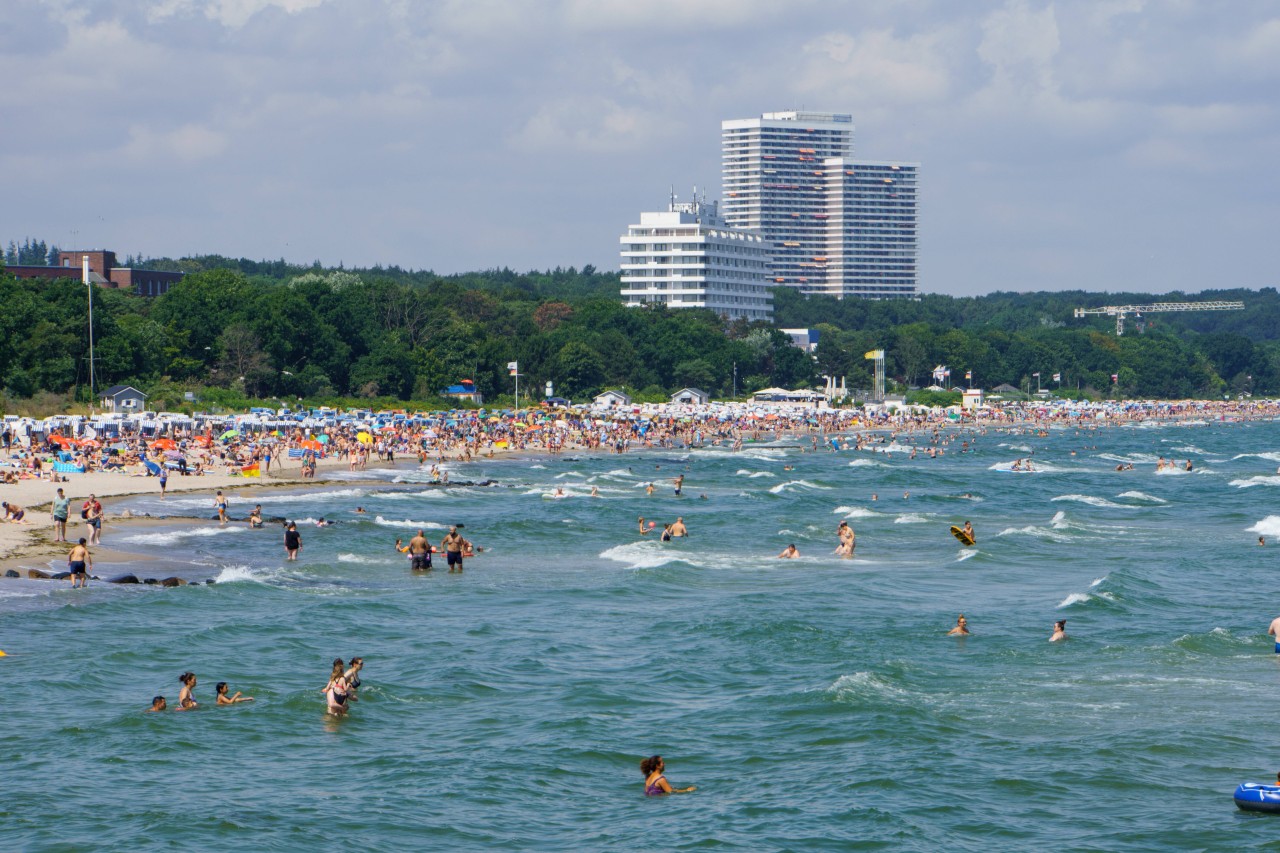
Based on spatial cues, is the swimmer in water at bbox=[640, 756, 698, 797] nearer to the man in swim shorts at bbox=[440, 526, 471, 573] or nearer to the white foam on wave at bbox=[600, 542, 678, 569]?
the man in swim shorts at bbox=[440, 526, 471, 573]

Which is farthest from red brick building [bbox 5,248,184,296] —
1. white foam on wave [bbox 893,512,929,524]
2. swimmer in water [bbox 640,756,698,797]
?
swimmer in water [bbox 640,756,698,797]

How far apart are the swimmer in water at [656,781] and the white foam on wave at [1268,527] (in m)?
34.0

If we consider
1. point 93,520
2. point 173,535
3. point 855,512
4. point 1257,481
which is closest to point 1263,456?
point 1257,481

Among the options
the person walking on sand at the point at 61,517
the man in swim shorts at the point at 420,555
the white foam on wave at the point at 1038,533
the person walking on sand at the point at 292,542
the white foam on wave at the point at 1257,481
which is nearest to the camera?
the man in swim shorts at the point at 420,555

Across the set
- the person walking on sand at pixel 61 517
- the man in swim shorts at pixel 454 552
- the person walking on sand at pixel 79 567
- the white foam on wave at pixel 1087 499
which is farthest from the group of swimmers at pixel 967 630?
the white foam on wave at pixel 1087 499

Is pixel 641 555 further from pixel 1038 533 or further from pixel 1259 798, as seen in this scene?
pixel 1259 798

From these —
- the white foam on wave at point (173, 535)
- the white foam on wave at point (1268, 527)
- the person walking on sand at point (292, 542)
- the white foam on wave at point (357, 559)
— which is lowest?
the white foam on wave at point (1268, 527)

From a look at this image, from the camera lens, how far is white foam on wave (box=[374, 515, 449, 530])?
1791 inches

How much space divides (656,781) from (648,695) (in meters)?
5.04

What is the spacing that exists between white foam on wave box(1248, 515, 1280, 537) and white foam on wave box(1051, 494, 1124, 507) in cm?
732

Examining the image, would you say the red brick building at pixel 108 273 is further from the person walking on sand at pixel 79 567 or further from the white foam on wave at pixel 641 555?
the person walking on sand at pixel 79 567

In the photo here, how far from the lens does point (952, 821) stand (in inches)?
712

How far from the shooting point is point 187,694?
2255 centimetres

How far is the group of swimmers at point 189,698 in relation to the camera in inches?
878
